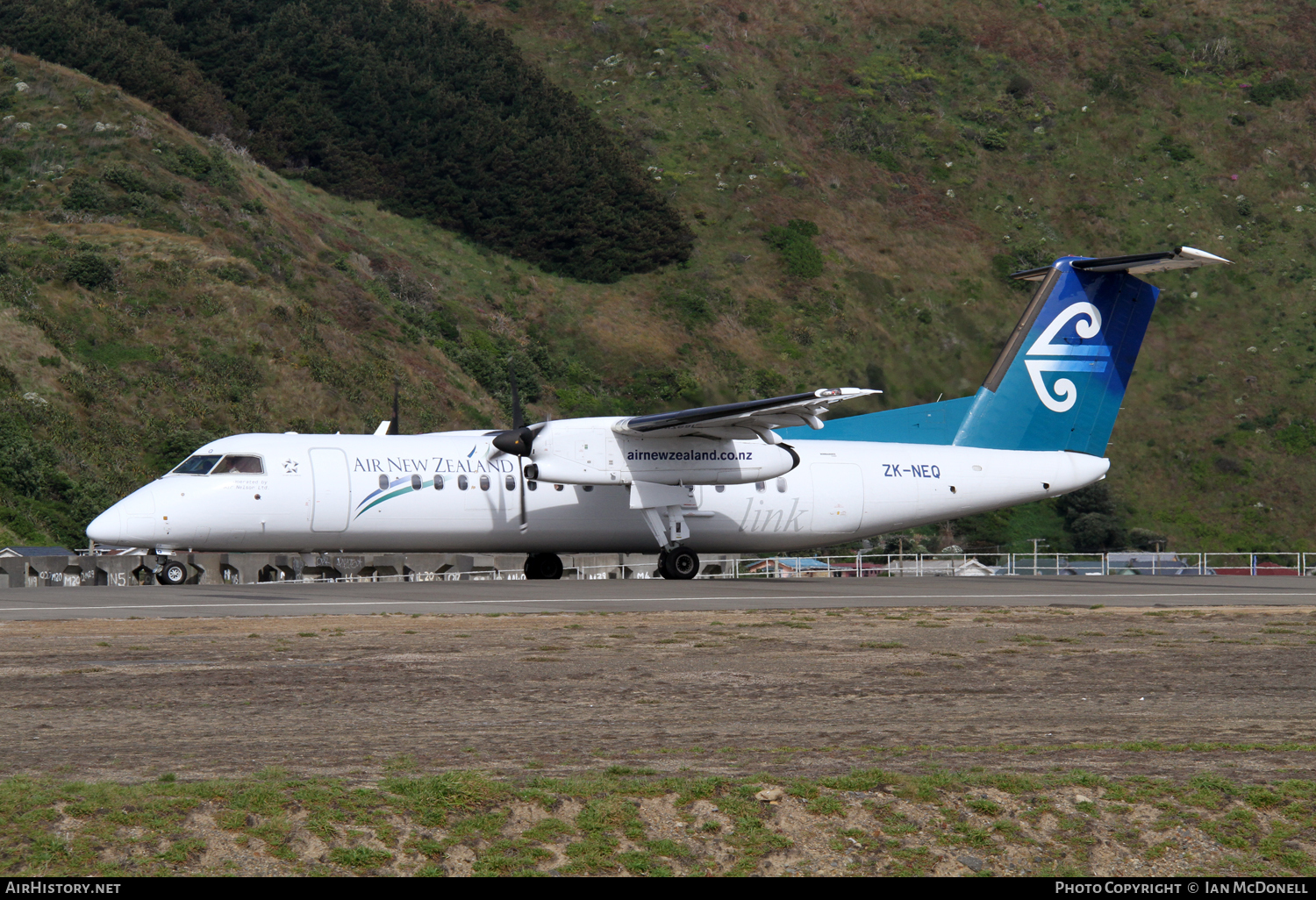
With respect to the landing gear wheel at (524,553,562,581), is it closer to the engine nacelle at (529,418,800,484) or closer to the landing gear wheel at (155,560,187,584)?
the engine nacelle at (529,418,800,484)

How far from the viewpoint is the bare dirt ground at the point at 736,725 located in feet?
18.9

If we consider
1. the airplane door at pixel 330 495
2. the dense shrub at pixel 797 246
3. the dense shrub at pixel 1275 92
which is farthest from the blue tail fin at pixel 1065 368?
the dense shrub at pixel 1275 92

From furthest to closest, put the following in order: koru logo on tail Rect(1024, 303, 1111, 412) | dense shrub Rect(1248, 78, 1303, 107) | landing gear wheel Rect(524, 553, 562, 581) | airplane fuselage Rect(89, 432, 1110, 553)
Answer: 1. dense shrub Rect(1248, 78, 1303, 107)
2. koru logo on tail Rect(1024, 303, 1111, 412)
3. landing gear wheel Rect(524, 553, 562, 581)
4. airplane fuselage Rect(89, 432, 1110, 553)

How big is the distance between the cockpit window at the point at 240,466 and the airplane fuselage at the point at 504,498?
45 millimetres

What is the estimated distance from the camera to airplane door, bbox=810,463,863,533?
25.3 meters

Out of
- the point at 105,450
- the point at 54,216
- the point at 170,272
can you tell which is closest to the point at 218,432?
the point at 105,450

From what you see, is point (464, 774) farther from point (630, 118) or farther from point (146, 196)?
point (630, 118)

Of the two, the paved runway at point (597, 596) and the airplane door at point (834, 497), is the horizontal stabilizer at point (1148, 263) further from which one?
the airplane door at point (834, 497)

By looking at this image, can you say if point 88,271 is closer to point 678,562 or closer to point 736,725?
point 678,562

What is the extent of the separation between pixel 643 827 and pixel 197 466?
17.6 metres

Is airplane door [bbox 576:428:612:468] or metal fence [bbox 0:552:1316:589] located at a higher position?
airplane door [bbox 576:428:612:468]

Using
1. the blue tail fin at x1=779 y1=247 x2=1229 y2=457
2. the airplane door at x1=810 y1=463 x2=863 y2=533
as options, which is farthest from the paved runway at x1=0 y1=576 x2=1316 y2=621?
the blue tail fin at x1=779 y1=247 x2=1229 y2=457

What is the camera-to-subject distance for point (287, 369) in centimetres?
4741

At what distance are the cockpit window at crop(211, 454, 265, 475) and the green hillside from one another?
55.1ft
